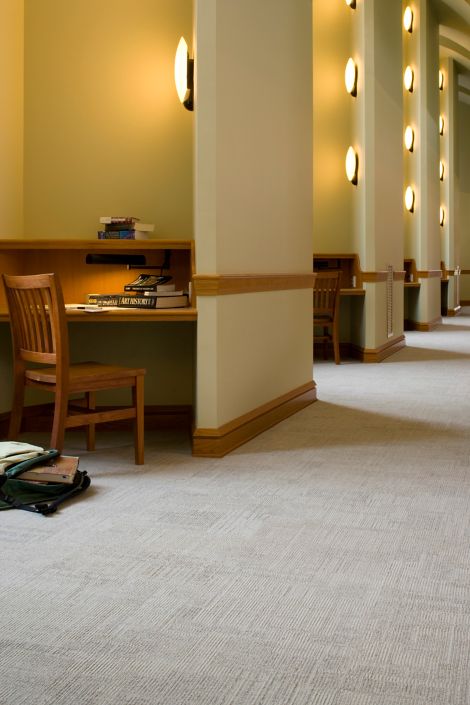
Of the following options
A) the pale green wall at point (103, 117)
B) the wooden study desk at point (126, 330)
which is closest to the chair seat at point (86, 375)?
the wooden study desk at point (126, 330)

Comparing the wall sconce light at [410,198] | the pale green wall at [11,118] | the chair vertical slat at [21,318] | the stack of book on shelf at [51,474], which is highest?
the wall sconce light at [410,198]

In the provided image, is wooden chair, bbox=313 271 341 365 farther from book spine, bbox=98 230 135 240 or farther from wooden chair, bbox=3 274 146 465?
wooden chair, bbox=3 274 146 465

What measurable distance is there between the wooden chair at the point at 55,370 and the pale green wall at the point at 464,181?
17648 millimetres

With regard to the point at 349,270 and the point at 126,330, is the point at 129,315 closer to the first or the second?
the point at 126,330

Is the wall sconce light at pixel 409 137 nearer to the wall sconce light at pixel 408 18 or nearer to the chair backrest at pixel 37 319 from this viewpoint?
the wall sconce light at pixel 408 18

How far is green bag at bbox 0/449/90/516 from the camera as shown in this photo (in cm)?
350

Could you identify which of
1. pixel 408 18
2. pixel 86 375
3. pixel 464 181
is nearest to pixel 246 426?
pixel 86 375

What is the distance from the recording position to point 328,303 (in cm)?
899

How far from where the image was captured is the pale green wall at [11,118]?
5.05 metres

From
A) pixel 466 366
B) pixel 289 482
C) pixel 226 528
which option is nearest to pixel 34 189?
pixel 289 482

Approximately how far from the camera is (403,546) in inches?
121

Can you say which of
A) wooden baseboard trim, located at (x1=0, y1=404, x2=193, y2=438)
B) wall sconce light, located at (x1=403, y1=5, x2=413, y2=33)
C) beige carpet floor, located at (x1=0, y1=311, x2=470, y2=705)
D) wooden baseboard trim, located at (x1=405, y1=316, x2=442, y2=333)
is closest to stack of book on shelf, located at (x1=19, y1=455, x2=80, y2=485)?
beige carpet floor, located at (x1=0, y1=311, x2=470, y2=705)

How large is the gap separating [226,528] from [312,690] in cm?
129

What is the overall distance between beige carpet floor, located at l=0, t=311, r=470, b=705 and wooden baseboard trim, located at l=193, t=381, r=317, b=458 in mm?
119
